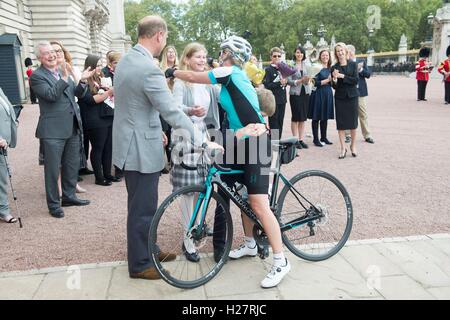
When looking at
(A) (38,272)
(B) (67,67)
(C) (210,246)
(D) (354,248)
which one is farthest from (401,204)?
(B) (67,67)

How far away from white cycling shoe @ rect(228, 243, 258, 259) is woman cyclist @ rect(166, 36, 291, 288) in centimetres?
47

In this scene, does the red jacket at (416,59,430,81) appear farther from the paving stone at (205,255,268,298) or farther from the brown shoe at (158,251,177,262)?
the brown shoe at (158,251,177,262)

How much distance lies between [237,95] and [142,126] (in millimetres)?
780

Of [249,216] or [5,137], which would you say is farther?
[5,137]

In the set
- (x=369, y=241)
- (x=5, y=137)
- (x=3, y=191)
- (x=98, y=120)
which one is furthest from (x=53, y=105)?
(x=369, y=241)

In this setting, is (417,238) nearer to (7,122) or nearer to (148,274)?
(148,274)

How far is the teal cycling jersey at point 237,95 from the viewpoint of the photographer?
10.8 ft

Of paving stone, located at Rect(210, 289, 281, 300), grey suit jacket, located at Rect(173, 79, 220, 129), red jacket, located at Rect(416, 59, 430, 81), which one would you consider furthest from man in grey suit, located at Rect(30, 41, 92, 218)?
red jacket, located at Rect(416, 59, 430, 81)

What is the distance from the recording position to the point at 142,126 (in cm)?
344

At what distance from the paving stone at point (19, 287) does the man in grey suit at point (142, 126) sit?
2.57 feet

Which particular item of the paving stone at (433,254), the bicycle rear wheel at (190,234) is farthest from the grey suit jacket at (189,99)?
the paving stone at (433,254)

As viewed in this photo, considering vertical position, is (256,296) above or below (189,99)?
below

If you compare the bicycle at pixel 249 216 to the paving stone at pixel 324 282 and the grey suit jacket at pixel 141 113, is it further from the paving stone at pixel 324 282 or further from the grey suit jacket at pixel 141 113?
the grey suit jacket at pixel 141 113
